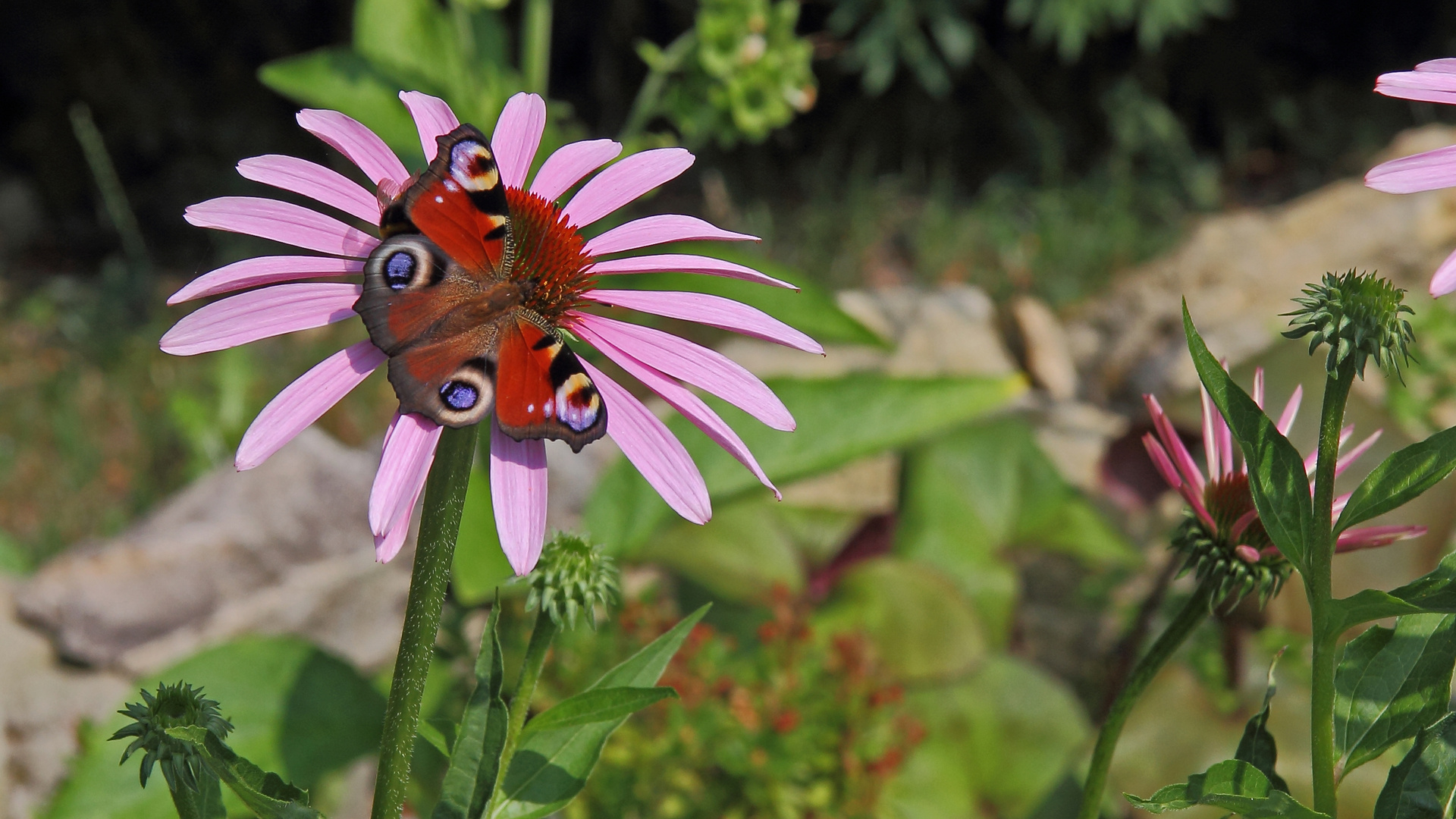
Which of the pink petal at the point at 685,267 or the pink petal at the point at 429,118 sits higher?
the pink petal at the point at 429,118

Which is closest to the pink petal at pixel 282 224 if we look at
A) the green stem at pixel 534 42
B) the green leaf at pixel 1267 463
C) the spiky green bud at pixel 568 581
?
the spiky green bud at pixel 568 581

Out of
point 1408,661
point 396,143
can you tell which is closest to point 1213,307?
point 396,143

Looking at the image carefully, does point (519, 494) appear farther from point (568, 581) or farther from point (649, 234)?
point (649, 234)

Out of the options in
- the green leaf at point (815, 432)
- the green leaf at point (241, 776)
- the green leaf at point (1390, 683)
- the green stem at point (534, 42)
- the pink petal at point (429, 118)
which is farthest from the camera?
the green stem at point (534, 42)

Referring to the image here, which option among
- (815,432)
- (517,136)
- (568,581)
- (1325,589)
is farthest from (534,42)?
(1325,589)

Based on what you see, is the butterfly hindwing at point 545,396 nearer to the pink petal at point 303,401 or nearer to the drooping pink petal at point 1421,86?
the pink petal at point 303,401

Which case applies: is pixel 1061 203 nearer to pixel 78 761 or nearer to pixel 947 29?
pixel 947 29
